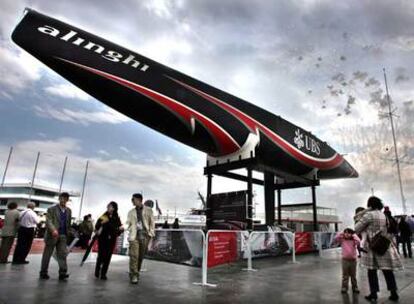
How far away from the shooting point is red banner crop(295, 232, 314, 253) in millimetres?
11528

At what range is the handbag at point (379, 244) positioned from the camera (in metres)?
4.75

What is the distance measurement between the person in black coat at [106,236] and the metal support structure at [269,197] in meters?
10.4

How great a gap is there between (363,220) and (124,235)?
7675 mm

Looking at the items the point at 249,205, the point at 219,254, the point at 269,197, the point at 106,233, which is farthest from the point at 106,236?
the point at 269,197

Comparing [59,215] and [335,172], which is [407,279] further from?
[335,172]

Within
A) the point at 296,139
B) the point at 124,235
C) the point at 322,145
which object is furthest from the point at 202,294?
the point at 322,145

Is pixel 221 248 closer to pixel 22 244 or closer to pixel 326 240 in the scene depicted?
pixel 22 244

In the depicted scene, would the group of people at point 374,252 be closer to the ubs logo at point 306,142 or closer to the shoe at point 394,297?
the shoe at point 394,297

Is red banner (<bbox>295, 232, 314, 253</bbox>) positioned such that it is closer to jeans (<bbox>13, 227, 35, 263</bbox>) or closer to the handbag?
the handbag

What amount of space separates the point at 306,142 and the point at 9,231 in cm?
1178

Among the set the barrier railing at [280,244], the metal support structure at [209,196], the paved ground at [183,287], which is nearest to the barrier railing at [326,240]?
→ the barrier railing at [280,244]

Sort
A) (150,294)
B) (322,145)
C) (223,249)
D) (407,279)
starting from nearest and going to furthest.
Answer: (150,294)
(407,279)
(223,249)
(322,145)

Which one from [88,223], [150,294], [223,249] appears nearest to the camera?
[150,294]

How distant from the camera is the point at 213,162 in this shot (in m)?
11.8
